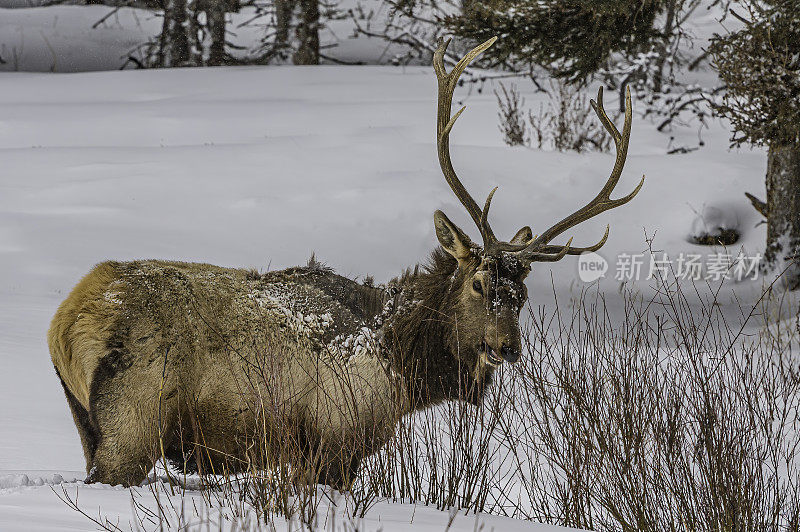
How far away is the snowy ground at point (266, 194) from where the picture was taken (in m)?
8.52

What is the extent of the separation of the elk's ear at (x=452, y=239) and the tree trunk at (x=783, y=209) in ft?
18.1

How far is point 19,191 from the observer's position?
10.5 meters

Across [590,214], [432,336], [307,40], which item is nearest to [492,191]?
[590,214]

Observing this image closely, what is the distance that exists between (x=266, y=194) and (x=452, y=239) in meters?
6.47

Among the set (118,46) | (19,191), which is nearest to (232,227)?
(19,191)

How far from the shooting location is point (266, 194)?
35.2ft

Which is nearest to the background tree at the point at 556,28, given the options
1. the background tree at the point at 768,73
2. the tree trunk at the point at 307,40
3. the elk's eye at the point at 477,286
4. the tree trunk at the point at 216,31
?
the background tree at the point at 768,73

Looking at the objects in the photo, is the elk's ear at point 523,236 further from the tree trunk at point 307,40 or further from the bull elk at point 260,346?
the tree trunk at point 307,40

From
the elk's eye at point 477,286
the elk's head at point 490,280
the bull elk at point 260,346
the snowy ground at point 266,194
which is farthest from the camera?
the snowy ground at point 266,194

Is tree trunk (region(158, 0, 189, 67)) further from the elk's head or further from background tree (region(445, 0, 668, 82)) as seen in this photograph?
the elk's head

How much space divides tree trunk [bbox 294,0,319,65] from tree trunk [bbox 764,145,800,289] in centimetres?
1116

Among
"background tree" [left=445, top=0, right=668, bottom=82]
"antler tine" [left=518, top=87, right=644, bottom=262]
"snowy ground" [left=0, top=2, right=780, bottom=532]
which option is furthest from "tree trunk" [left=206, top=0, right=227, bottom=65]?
"antler tine" [left=518, top=87, right=644, bottom=262]

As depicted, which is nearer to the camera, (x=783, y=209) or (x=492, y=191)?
(x=492, y=191)

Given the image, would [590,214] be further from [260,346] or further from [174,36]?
[174,36]
